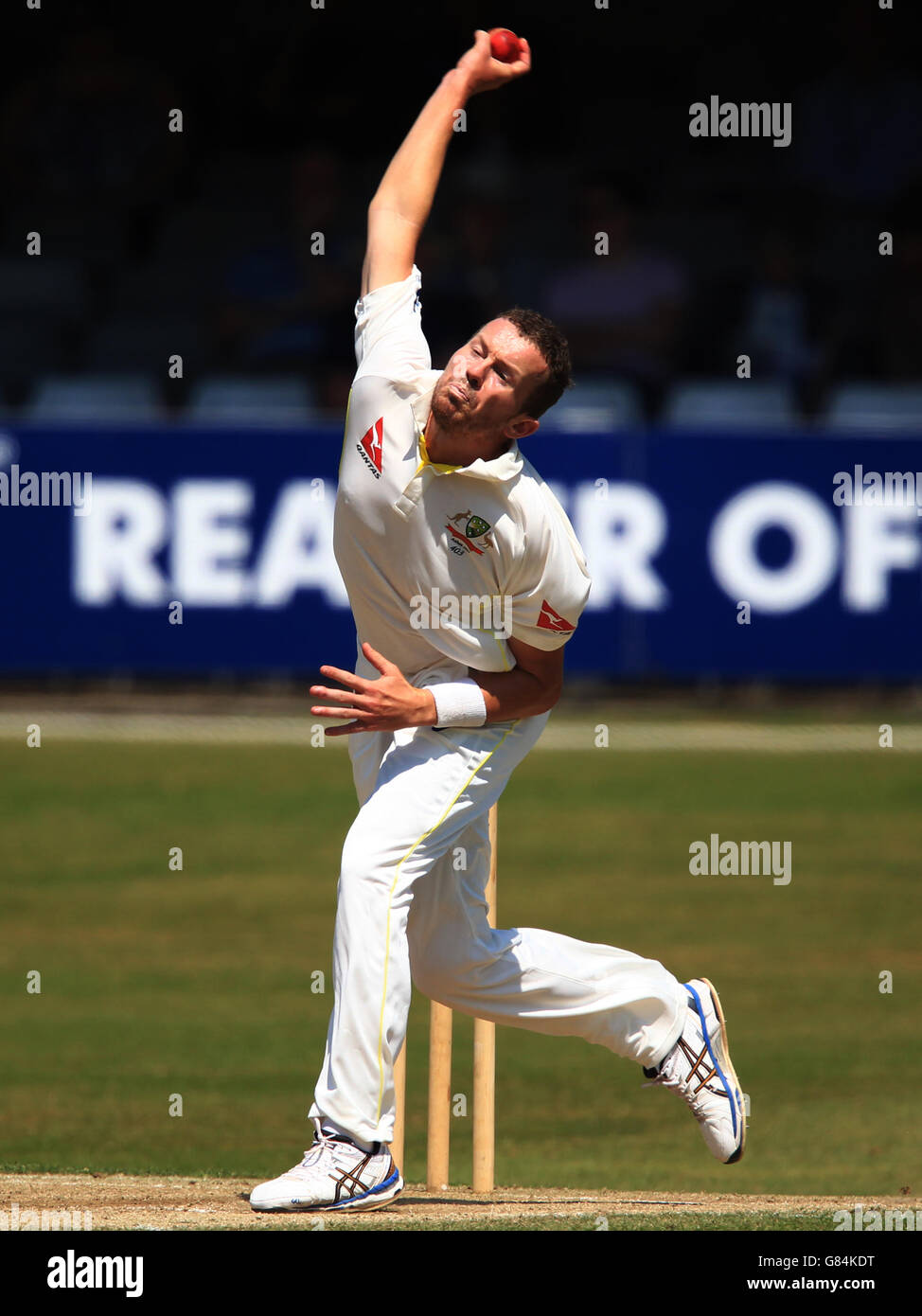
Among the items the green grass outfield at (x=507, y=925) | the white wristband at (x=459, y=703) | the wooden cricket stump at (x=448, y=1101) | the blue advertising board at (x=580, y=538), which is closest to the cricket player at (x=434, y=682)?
the white wristband at (x=459, y=703)

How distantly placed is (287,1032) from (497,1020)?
3000 millimetres

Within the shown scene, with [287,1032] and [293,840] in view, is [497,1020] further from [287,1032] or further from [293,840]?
[293,840]

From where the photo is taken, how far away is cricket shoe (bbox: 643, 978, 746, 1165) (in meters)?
5.76

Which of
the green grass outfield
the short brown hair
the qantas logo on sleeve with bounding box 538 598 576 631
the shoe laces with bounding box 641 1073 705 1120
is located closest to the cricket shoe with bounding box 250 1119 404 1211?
the shoe laces with bounding box 641 1073 705 1120

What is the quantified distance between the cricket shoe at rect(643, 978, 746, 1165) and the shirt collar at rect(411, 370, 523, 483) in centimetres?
157

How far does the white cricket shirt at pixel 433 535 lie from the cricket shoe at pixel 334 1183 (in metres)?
1.20

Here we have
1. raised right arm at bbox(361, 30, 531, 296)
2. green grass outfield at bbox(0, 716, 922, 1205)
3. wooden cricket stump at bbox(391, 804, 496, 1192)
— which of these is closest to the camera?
raised right arm at bbox(361, 30, 531, 296)

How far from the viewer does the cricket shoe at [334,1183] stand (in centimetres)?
495
